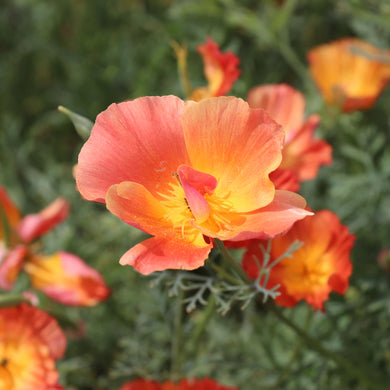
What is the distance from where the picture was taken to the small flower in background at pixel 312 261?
0.75 metres

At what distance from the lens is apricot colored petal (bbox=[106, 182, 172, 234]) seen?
2.07 ft

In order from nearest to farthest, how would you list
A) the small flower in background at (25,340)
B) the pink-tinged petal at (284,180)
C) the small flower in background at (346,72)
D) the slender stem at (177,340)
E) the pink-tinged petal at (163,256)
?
1. the pink-tinged petal at (163,256)
2. the pink-tinged petal at (284,180)
3. the small flower in background at (25,340)
4. the slender stem at (177,340)
5. the small flower in background at (346,72)

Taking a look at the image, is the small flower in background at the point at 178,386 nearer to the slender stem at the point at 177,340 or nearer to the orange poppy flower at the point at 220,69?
the slender stem at the point at 177,340

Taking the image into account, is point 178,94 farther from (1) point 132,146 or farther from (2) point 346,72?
(1) point 132,146

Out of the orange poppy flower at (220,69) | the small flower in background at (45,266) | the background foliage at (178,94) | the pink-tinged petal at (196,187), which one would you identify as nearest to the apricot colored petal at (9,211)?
the small flower in background at (45,266)

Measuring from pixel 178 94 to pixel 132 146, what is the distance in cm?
105

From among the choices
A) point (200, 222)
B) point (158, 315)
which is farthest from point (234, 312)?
point (200, 222)

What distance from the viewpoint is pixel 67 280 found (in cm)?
115

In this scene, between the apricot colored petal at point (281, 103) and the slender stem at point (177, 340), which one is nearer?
the slender stem at point (177, 340)

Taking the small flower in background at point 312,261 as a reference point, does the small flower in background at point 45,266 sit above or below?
below

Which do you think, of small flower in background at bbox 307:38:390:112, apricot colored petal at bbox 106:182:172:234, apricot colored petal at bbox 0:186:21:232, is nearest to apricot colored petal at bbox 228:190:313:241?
apricot colored petal at bbox 106:182:172:234

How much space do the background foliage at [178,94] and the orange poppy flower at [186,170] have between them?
280 mm

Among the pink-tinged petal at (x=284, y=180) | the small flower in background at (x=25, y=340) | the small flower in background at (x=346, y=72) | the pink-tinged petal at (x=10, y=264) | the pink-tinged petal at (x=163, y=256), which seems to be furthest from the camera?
the small flower in background at (x=346, y=72)

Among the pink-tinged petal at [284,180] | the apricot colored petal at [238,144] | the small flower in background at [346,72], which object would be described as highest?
the apricot colored petal at [238,144]
